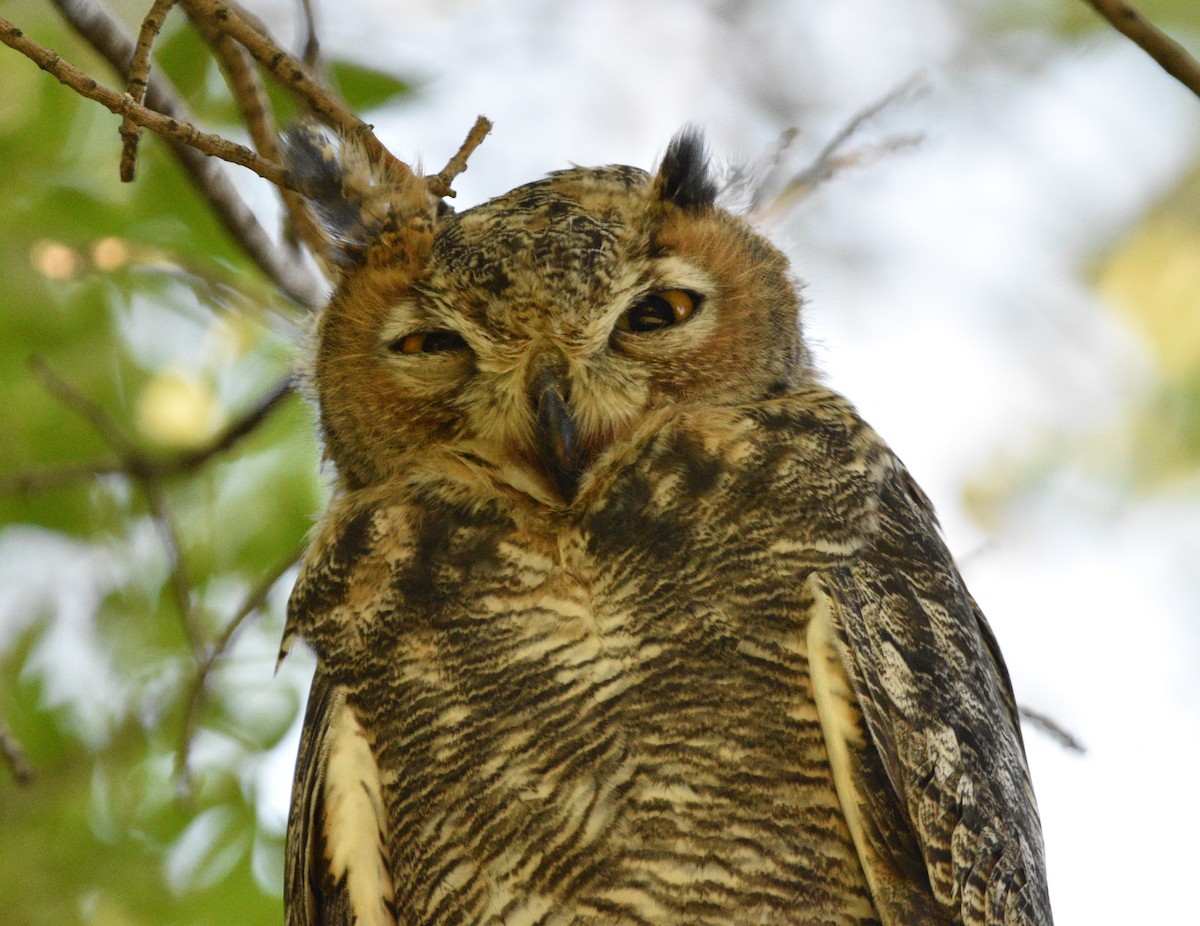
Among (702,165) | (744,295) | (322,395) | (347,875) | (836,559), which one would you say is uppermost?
(702,165)

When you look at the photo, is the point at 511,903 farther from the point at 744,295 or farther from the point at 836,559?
the point at 744,295

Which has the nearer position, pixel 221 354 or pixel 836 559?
pixel 836 559

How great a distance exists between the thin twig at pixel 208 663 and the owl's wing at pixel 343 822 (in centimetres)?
53

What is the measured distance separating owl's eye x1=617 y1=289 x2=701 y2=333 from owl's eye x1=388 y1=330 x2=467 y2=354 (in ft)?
0.95

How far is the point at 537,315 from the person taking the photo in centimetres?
214

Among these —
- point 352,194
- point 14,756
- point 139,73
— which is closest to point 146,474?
point 14,756

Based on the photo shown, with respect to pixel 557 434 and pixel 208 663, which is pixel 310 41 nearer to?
pixel 557 434

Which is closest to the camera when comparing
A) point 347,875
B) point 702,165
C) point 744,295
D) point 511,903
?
point 511,903

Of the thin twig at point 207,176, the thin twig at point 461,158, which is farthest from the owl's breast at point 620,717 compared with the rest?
the thin twig at point 207,176

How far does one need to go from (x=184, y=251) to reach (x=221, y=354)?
1.56 feet

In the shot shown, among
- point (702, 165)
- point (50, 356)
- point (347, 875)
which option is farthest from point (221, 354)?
point (347, 875)

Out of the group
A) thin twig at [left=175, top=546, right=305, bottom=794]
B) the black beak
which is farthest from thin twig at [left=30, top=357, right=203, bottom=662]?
the black beak

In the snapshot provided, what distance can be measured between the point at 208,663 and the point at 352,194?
0.88 meters

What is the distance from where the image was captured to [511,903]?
1838 mm
